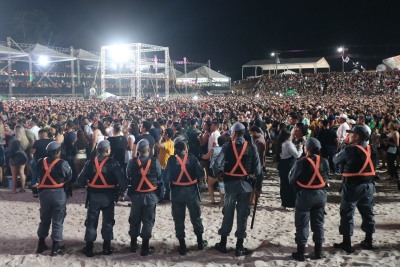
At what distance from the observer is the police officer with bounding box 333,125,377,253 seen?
5.50 meters

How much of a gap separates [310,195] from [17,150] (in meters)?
6.73

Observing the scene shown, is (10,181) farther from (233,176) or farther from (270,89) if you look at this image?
(270,89)

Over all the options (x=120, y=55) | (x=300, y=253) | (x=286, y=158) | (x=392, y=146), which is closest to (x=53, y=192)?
(x=300, y=253)

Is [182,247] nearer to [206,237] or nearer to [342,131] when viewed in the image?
[206,237]

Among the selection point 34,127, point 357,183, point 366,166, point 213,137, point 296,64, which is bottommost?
point 357,183

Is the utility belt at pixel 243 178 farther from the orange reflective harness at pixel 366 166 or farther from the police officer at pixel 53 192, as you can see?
the police officer at pixel 53 192

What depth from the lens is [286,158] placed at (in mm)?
7395

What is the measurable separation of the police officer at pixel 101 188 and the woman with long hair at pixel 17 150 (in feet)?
13.3

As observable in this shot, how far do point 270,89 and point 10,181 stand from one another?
150 ft

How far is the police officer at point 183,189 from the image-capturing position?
18.3ft

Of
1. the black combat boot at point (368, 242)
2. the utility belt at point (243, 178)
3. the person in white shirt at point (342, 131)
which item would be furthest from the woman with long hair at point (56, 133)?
the person in white shirt at point (342, 131)

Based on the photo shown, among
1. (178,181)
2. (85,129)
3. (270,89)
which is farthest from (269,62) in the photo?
(178,181)

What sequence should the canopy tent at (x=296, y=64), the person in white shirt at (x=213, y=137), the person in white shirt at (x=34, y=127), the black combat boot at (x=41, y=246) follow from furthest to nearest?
1. the canopy tent at (x=296, y=64)
2. the person in white shirt at (x=34, y=127)
3. the person in white shirt at (x=213, y=137)
4. the black combat boot at (x=41, y=246)

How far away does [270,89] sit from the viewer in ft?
173
